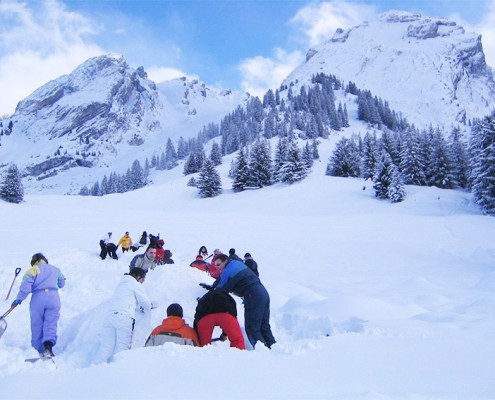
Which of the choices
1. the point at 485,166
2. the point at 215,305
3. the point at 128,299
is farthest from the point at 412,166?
the point at 128,299

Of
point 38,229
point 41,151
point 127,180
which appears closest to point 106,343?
point 38,229

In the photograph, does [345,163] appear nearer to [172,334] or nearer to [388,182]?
[388,182]

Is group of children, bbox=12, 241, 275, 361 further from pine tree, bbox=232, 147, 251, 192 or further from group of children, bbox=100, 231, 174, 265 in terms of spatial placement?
pine tree, bbox=232, 147, 251, 192

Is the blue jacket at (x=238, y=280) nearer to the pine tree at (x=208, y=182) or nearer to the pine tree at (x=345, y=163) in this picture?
the pine tree at (x=208, y=182)

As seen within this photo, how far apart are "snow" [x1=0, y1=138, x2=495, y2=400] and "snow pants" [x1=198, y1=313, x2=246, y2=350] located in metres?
1.20

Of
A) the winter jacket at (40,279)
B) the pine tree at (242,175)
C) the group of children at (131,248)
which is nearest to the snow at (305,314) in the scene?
Result: the group of children at (131,248)

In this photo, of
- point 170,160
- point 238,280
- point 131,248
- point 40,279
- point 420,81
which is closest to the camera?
point 238,280

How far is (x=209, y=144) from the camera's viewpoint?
142125mm

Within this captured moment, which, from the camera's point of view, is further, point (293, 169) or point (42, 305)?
point (293, 169)

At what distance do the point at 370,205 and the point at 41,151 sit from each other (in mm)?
200811

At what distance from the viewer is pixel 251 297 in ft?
20.3

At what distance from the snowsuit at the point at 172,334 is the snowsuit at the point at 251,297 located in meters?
1.00

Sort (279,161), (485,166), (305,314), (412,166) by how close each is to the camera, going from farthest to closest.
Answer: (279,161) → (412,166) → (485,166) → (305,314)

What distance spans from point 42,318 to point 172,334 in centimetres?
267
